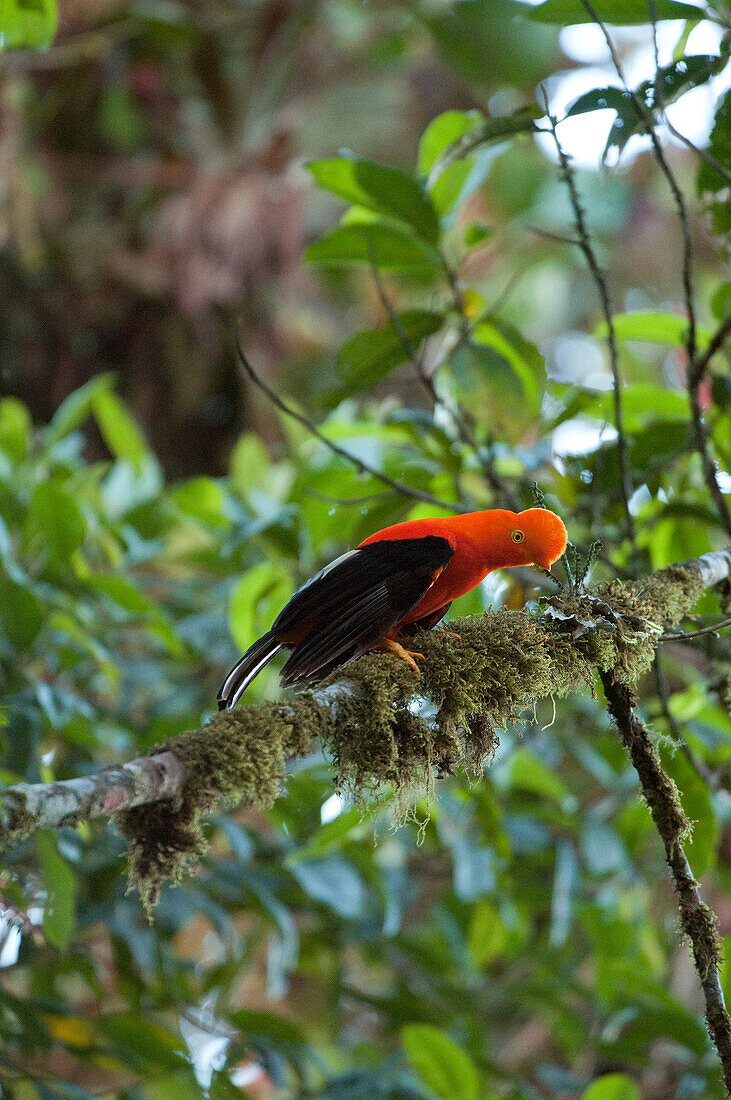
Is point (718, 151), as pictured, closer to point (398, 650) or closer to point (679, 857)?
point (398, 650)

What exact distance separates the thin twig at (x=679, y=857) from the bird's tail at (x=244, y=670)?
473 mm

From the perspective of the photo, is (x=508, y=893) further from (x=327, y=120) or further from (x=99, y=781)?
(x=327, y=120)

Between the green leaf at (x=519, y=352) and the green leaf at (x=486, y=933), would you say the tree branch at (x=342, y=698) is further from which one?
the green leaf at (x=486, y=933)

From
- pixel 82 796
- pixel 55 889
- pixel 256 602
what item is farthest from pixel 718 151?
pixel 55 889

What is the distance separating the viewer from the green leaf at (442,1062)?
201 cm

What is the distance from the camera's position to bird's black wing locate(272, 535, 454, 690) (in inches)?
47.0

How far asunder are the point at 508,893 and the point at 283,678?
5.54ft

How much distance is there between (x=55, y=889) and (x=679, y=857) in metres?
1.03

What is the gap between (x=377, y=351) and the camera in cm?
185

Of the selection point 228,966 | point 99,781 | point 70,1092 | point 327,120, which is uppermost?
point 327,120

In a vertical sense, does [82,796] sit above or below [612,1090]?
above

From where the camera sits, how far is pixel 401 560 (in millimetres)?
1243

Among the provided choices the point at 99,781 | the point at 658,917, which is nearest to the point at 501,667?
the point at 99,781

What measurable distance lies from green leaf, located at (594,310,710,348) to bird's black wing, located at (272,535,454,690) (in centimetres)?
87
